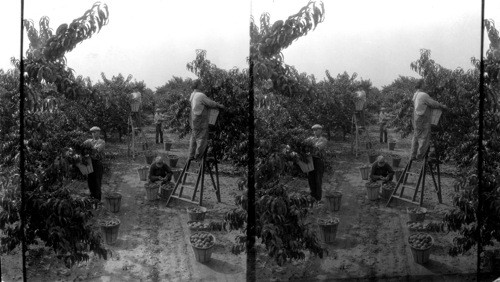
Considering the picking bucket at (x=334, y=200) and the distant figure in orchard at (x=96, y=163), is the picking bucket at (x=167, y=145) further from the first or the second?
the picking bucket at (x=334, y=200)

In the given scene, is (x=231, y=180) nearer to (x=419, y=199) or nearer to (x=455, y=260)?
(x=419, y=199)

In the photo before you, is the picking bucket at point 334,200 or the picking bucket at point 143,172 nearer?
the picking bucket at point 143,172

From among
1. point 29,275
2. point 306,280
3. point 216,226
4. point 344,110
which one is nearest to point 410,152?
point 344,110

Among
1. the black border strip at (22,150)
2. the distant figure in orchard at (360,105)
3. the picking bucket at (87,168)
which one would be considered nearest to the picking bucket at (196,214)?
the picking bucket at (87,168)

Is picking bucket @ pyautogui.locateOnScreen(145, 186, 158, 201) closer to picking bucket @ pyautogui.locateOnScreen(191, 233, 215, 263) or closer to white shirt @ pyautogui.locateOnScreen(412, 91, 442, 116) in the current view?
picking bucket @ pyautogui.locateOnScreen(191, 233, 215, 263)

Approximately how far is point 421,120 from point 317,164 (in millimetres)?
1141

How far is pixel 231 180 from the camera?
17.2 feet

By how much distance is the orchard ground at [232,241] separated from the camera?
5047mm

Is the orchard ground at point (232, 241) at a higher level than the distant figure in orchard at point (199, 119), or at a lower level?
lower

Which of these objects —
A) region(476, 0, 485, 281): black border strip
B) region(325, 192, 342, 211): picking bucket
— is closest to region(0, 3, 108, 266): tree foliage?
region(325, 192, 342, 211): picking bucket

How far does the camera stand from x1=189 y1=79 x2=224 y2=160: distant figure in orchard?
5051mm

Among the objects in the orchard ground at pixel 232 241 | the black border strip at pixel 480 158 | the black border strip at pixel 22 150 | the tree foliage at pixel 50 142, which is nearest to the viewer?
the black border strip at pixel 22 150

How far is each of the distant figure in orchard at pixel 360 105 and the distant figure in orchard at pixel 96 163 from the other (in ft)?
8.16

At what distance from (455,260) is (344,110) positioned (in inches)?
74.6
